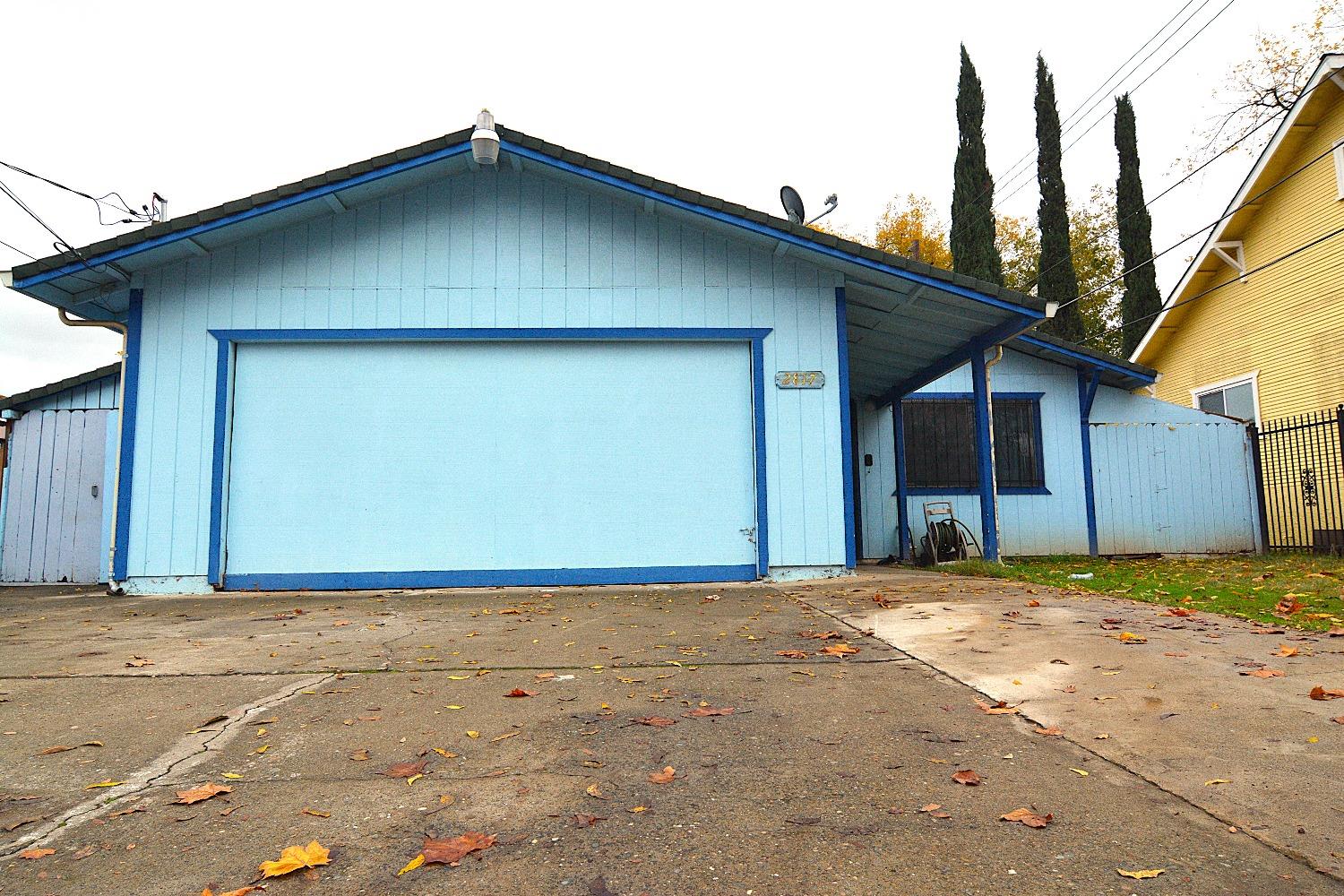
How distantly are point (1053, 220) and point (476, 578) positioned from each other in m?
25.7

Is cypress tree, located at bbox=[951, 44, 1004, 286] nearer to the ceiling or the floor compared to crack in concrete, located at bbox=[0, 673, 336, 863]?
nearer to the ceiling

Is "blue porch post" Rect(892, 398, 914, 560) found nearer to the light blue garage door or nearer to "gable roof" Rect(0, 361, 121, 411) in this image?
the light blue garage door

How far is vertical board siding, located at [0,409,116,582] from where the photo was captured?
10.1m

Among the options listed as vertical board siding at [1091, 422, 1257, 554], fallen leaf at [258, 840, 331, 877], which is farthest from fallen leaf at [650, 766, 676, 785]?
vertical board siding at [1091, 422, 1257, 554]

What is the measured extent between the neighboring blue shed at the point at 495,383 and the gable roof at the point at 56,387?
2.07 m

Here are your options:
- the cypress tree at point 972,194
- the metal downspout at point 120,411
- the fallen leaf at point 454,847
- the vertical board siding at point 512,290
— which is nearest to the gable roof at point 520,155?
the metal downspout at point 120,411

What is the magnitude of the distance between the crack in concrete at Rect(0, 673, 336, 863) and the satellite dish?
9038mm

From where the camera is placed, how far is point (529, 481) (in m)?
8.34

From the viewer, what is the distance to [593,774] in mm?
2502

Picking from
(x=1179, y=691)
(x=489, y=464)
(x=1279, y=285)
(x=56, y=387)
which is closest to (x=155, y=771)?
(x=1179, y=691)

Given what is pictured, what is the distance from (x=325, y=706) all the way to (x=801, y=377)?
6125mm

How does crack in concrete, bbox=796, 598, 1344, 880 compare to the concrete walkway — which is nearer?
crack in concrete, bbox=796, 598, 1344, 880

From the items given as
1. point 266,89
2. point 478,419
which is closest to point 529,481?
point 478,419

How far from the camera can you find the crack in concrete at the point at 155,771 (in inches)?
81.7
